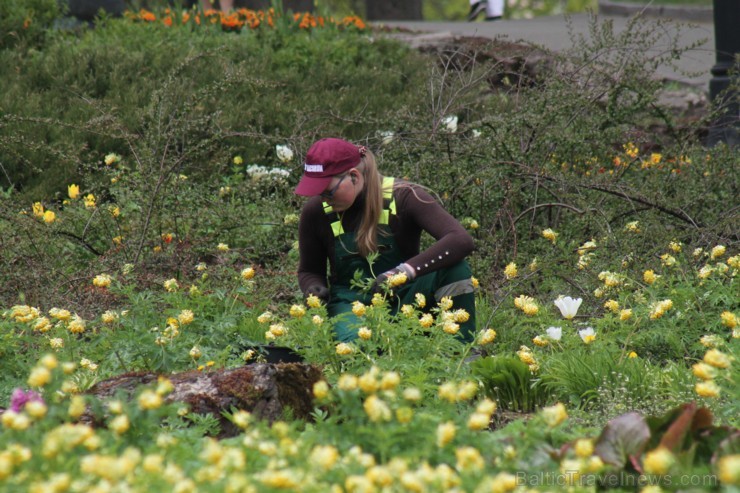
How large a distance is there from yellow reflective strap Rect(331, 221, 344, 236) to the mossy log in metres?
1.34

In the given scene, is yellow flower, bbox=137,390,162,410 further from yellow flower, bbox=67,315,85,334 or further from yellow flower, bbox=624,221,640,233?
yellow flower, bbox=624,221,640,233

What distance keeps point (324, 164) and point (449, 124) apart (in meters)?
2.19

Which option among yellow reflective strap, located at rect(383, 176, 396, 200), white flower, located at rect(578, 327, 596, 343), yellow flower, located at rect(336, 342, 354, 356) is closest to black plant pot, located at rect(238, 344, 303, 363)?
yellow flower, located at rect(336, 342, 354, 356)

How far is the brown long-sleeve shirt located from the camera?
4344 mm

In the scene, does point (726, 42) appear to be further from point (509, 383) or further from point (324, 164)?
point (509, 383)

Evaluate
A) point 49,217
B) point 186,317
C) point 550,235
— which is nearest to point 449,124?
point 550,235

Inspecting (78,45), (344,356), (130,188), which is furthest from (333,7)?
(344,356)

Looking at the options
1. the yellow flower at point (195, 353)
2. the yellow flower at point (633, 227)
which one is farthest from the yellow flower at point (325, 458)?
the yellow flower at point (633, 227)

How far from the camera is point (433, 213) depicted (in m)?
4.50

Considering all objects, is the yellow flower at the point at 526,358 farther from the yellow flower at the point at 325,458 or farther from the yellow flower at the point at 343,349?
the yellow flower at the point at 325,458

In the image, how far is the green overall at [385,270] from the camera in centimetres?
450

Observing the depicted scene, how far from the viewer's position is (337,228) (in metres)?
4.59

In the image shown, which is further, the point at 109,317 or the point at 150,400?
the point at 109,317

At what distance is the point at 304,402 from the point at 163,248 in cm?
237
